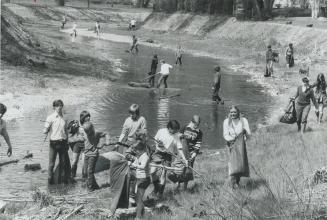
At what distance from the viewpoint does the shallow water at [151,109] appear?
13.7 m

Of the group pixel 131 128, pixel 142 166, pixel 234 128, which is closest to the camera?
pixel 142 166

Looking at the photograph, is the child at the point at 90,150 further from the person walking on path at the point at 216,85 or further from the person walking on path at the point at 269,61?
the person walking on path at the point at 269,61

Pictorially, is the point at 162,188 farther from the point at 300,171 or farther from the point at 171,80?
the point at 171,80

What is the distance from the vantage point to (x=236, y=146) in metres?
10.7

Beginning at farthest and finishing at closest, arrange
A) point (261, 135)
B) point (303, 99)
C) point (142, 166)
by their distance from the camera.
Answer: point (261, 135), point (303, 99), point (142, 166)

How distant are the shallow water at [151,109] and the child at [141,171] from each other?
3.29 meters

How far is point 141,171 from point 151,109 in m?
12.9

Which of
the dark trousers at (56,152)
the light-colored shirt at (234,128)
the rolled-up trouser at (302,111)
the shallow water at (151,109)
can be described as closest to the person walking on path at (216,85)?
the shallow water at (151,109)

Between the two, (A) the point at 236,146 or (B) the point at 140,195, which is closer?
(B) the point at 140,195

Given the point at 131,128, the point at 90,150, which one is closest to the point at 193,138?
the point at 131,128

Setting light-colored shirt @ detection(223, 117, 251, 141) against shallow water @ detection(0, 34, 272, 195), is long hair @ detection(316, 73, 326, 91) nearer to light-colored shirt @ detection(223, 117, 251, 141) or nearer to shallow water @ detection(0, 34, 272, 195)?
shallow water @ detection(0, 34, 272, 195)

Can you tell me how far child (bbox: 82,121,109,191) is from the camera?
11531mm

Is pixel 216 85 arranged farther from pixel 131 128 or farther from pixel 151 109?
pixel 131 128

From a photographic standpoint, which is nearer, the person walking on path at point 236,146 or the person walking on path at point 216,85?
the person walking on path at point 236,146
